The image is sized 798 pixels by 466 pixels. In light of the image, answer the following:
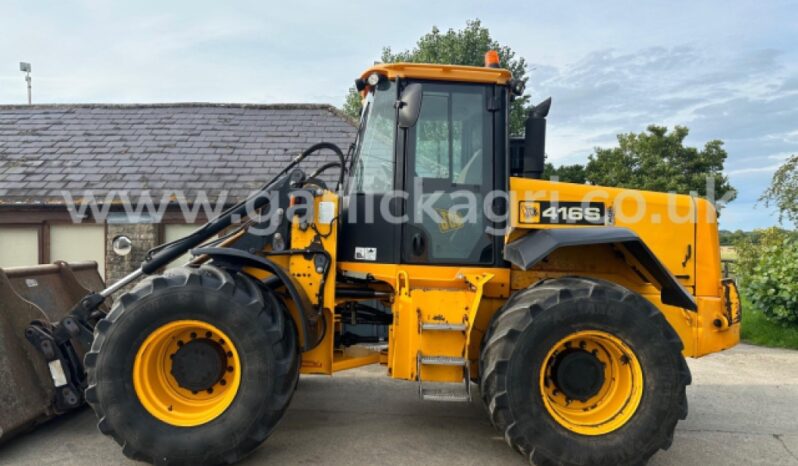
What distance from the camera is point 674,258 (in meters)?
4.56

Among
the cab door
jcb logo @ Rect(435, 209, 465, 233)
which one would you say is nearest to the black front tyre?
the cab door

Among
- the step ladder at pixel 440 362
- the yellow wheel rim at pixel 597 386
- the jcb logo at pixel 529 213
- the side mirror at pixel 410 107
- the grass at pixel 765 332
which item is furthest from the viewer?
the grass at pixel 765 332

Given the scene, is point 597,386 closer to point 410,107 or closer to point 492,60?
point 410,107

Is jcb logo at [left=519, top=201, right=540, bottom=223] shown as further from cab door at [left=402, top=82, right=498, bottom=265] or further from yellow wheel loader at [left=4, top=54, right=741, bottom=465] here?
cab door at [left=402, top=82, right=498, bottom=265]

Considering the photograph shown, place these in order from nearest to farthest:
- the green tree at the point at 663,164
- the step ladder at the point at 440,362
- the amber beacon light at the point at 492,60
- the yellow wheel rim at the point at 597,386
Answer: the yellow wheel rim at the point at 597,386 → the step ladder at the point at 440,362 → the amber beacon light at the point at 492,60 → the green tree at the point at 663,164

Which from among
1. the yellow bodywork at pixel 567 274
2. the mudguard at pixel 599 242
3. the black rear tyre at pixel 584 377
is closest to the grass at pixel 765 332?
the yellow bodywork at pixel 567 274

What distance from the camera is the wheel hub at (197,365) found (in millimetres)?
3930

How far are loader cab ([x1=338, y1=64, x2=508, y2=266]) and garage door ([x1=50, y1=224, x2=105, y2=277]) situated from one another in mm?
7184

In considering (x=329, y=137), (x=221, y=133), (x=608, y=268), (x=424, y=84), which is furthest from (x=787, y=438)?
(x=221, y=133)

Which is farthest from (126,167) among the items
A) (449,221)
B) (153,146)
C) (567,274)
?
(567,274)

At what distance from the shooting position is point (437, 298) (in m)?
4.24

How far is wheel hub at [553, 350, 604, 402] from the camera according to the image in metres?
3.93

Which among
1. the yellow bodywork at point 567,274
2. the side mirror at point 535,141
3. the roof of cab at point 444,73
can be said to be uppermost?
the roof of cab at point 444,73

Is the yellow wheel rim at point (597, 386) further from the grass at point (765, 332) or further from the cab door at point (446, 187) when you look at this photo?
the grass at point (765, 332)
